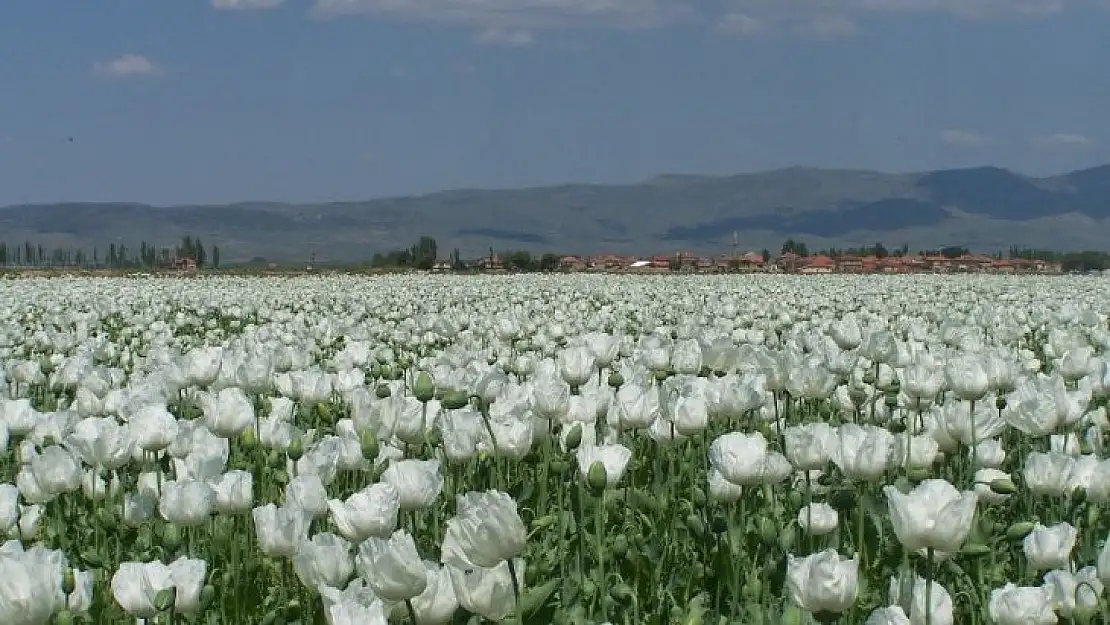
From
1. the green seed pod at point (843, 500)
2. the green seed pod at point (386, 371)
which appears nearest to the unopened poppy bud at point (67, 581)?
the green seed pod at point (843, 500)

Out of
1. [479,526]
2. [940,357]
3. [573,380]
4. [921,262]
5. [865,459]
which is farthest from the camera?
[921,262]

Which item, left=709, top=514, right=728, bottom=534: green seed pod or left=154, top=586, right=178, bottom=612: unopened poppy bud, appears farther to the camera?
left=709, top=514, right=728, bottom=534: green seed pod

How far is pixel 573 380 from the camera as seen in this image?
20.8 ft

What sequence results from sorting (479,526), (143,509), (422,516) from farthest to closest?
(422,516)
(143,509)
(479,526)

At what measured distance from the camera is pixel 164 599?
335cm

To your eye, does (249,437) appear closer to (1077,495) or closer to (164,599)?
(164,599)

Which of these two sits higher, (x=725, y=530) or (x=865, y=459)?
(x=865, y=459)

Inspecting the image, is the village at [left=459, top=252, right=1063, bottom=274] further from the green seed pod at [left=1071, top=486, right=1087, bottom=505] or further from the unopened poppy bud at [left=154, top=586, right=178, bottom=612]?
the unopened poppy bud at [left=154, top=586, right=178, bottom=612]

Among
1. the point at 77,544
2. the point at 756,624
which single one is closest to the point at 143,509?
the point at 77,544

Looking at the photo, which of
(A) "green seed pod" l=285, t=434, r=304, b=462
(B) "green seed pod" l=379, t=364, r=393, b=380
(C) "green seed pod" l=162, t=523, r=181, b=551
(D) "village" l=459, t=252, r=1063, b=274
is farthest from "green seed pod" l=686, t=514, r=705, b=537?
(D) "village" l=459, t=252, r=1063, b=274

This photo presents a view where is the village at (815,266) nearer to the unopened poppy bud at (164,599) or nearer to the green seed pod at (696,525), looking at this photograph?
the green seed pod at (696,525)

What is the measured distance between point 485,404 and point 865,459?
2.59 m

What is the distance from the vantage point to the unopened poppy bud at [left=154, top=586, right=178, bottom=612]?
334cm

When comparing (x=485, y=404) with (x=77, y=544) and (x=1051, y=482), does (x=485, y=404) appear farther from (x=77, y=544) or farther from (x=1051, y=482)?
(x=1051, y=482)
